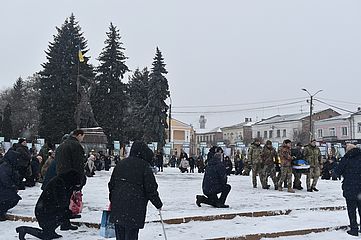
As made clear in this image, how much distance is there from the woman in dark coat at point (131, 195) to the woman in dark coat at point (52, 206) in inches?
71.6

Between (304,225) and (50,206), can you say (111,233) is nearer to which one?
(50,206)

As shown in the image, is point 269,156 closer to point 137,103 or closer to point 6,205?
point 6,205

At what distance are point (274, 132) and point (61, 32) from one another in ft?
171

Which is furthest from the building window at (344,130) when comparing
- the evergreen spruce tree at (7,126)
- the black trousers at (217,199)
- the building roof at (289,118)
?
the black trousers at (217,199)

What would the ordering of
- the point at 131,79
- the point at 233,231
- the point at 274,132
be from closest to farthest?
the point at 233,231, the point at 131,79, the point at 274,132

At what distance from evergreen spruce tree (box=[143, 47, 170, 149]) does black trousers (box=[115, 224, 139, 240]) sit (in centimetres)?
4736

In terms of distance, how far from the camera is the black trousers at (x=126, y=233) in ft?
19.7

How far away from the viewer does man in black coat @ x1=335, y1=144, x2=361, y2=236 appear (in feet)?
29.0

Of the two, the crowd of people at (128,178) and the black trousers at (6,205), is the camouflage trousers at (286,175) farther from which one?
the black trousers at (6,205)

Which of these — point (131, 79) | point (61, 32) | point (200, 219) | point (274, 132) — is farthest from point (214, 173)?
point (274, 132)

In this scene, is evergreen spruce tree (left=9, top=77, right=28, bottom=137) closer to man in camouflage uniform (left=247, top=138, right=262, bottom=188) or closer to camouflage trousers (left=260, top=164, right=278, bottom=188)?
man in camouflage uniform (left=247, top=138, right=262, bottom=188)

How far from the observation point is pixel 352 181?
29.1 feet

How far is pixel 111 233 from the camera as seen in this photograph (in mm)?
7684

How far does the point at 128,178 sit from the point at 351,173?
4.95m
